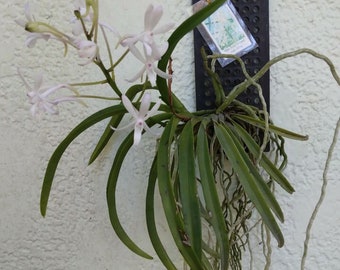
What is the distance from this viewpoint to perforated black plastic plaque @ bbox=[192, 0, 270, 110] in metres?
0.79

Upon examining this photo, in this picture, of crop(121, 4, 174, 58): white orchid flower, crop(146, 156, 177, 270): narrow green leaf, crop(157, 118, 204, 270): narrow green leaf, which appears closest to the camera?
crop(121, 4, 174, 58): white orchid flower

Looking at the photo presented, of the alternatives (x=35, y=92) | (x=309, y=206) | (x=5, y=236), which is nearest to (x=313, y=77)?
(x=309, y=206)

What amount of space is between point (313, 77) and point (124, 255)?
52 cm

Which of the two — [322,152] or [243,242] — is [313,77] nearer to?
[322,152]

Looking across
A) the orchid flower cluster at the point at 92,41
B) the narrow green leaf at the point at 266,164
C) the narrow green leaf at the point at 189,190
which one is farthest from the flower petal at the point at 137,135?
the narrow green leaf at the point at 266,164

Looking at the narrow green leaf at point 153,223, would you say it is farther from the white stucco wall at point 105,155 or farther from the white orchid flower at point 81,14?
the white orchid flower at point 81,14

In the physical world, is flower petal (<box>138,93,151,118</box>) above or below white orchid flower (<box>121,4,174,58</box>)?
below

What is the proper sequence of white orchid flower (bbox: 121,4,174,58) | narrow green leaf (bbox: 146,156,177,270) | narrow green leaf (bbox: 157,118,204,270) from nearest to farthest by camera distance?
1. white orchid flower (bbox: 121,4,174,58)
2. narrow green leaf (bbox: 157,118,204,270)
3. narrow green leaf (bbox: 146,156,177,270)

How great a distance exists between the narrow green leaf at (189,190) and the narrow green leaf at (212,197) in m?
0.02

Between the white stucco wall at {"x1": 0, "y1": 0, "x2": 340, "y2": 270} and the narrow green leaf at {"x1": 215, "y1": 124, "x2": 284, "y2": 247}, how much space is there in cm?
21

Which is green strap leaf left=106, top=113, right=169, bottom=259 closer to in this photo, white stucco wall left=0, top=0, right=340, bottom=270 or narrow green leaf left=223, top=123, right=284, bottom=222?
white stucco wall left=0, top=0, right=340, bottom=270

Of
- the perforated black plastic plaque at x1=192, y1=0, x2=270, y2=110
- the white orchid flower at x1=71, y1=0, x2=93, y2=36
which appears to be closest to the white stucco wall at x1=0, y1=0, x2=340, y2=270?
the perforated black plastic plaque at x1=192, y1=0, x2=270, y2=110

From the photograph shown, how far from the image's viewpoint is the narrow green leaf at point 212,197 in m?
0.61

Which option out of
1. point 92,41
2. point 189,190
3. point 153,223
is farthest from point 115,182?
point 92,41
